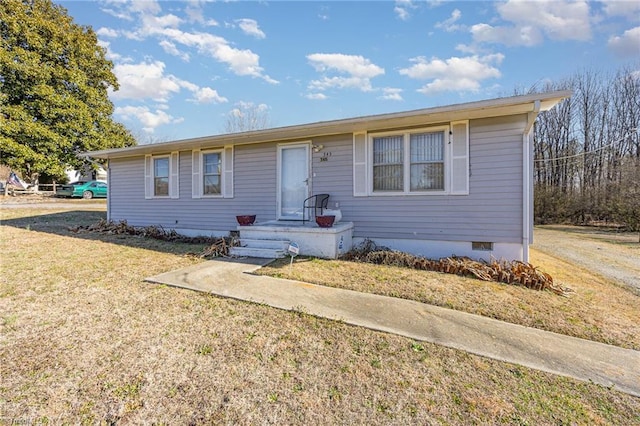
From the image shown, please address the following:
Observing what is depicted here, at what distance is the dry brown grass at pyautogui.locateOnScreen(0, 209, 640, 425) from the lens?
1837mm

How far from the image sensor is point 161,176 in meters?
8.98

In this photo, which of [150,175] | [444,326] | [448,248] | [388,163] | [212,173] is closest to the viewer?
[444,326]

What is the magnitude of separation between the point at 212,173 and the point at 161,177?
197cm

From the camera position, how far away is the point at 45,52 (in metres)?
16.9

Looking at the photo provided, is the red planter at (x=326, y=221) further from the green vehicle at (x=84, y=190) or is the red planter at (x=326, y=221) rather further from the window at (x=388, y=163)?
the green vehicle at (x=84, y=190)

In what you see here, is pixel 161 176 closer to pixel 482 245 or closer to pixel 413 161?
pixel 413 161

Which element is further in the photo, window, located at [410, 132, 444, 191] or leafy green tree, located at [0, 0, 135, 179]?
leafy green tree, located at [0, 0, 135, 179]

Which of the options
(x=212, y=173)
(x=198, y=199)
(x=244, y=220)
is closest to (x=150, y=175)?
(x=198, y=199)

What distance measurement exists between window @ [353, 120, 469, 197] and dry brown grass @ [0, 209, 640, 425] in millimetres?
3785

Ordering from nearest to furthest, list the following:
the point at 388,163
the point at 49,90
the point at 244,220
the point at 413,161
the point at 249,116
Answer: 1. the point at 413,161
2. the point at 388,163
3. the point at 244,220
4. the point at 49,90
5. the point at 249,116

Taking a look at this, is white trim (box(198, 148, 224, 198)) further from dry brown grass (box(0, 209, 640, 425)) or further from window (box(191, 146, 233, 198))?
dry brown grass (box(0, 209, 640, 425))

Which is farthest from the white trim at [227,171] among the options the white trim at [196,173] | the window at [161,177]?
the window at [161,177]

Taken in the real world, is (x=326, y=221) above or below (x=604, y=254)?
above

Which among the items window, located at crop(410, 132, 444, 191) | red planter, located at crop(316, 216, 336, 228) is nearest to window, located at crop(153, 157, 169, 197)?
red planter, located at crop(316, 216, 336, 228)
